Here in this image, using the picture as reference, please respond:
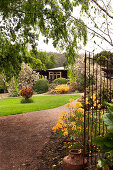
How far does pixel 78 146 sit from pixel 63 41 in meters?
3.86

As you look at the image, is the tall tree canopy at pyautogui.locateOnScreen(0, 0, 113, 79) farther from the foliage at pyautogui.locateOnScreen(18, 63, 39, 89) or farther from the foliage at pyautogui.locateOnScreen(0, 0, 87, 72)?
the foliage at pyautogui.locateOnScreen(18, 63, 39, 89)

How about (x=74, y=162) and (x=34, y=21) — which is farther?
(x=34, y=21)

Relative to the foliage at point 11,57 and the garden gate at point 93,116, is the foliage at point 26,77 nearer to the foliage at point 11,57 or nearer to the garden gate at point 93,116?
the foliage at point 11,57

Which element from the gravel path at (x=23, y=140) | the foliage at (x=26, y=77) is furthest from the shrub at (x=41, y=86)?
the gravel path at (x=23, y=140)

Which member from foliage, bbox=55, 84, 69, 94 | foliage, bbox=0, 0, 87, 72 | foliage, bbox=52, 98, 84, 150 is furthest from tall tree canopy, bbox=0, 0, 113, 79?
foliage, bbox=55, 84, 69, 94

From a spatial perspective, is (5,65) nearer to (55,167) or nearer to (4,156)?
(4,156)

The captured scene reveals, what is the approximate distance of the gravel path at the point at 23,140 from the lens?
3.65m

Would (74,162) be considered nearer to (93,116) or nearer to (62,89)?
(93,116)

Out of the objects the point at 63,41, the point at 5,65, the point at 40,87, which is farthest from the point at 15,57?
the point at 40,87

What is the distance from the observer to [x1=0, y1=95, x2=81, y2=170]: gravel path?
12.0 ft

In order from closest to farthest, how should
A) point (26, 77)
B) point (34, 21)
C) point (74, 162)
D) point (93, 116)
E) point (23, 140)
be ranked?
point (74, 162), point (93, 116), point (23, 140), point (34, 21), point (26, 77)

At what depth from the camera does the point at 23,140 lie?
493 centimetres

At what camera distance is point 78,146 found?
376 cm

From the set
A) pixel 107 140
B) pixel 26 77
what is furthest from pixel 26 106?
pixel 107 140
